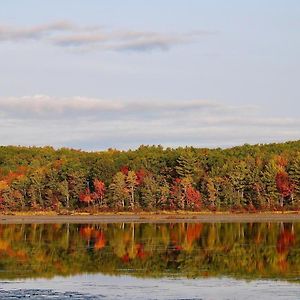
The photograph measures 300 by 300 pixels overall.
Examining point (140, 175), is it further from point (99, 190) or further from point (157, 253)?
point (157, 253)

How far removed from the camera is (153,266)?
47.9 m

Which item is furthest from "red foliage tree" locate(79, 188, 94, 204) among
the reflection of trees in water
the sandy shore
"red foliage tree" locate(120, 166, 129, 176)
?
the reflection of trees in water

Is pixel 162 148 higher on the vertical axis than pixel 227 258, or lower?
higher

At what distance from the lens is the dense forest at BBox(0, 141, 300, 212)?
130 metres

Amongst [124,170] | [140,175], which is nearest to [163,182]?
[140,175]

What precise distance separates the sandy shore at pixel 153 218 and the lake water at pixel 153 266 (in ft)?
100

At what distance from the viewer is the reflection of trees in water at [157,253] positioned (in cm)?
4625

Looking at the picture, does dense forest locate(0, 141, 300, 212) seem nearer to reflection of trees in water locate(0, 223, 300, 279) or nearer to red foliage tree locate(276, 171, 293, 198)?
red foliage tree locate(276, 171, 293, 198)

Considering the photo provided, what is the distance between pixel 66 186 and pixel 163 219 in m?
32.0

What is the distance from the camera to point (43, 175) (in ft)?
478

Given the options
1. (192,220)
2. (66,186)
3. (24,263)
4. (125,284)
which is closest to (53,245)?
(24,263)

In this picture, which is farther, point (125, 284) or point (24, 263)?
point (24, 263)

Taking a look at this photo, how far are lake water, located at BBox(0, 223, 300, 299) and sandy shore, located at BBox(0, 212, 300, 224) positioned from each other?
100 feet

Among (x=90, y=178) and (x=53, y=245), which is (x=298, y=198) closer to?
(x=90, y=178)
